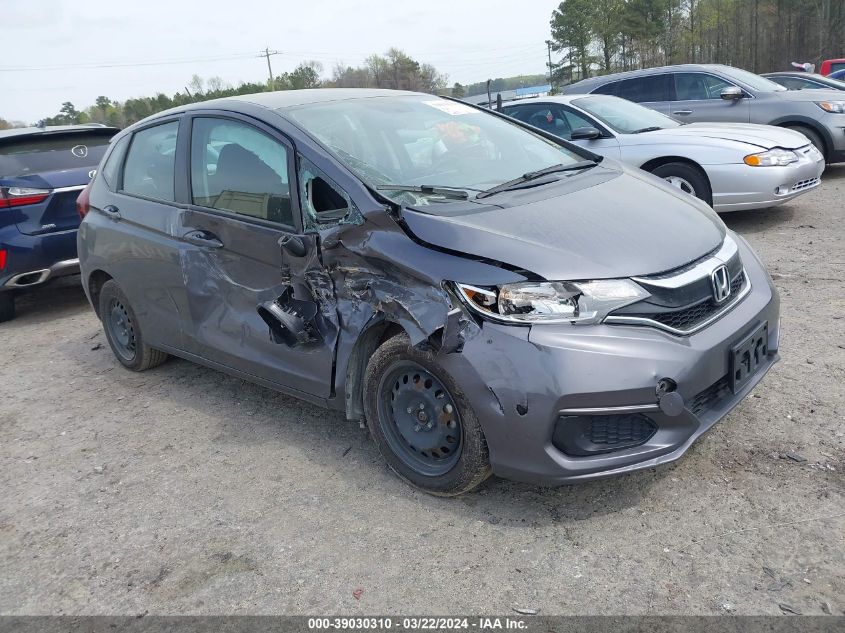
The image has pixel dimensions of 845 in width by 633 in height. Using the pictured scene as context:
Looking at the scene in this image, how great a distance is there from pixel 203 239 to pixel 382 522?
1897 mm

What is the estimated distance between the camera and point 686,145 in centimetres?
743

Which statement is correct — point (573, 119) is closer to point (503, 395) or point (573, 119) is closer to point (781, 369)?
point (781, 369)

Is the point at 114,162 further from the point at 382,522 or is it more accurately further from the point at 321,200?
the point at 382,522

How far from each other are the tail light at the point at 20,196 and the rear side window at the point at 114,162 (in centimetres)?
212

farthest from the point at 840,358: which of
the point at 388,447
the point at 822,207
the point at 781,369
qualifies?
the point at 822,207

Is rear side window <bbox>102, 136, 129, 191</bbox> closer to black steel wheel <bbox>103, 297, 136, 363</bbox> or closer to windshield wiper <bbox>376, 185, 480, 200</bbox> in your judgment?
black steel wheel <bbox>103, 297, 136, 363</bbox>

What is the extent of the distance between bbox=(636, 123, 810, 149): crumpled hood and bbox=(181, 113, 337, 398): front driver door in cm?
511

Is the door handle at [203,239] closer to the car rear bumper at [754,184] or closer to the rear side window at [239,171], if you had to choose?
the rear side window at [239,171]

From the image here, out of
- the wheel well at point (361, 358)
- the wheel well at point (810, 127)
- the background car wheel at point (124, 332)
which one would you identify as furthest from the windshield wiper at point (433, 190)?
the wheel well at point (810, 127)

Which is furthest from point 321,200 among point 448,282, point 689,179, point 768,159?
point 768,159

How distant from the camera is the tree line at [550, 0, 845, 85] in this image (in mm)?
34969

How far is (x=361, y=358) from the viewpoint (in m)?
3.38

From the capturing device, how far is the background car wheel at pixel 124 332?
4.98 metres

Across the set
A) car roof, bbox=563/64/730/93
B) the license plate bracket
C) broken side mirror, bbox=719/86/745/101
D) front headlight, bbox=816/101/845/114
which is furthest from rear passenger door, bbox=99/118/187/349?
front headlight, bbox=816/101/845/114
